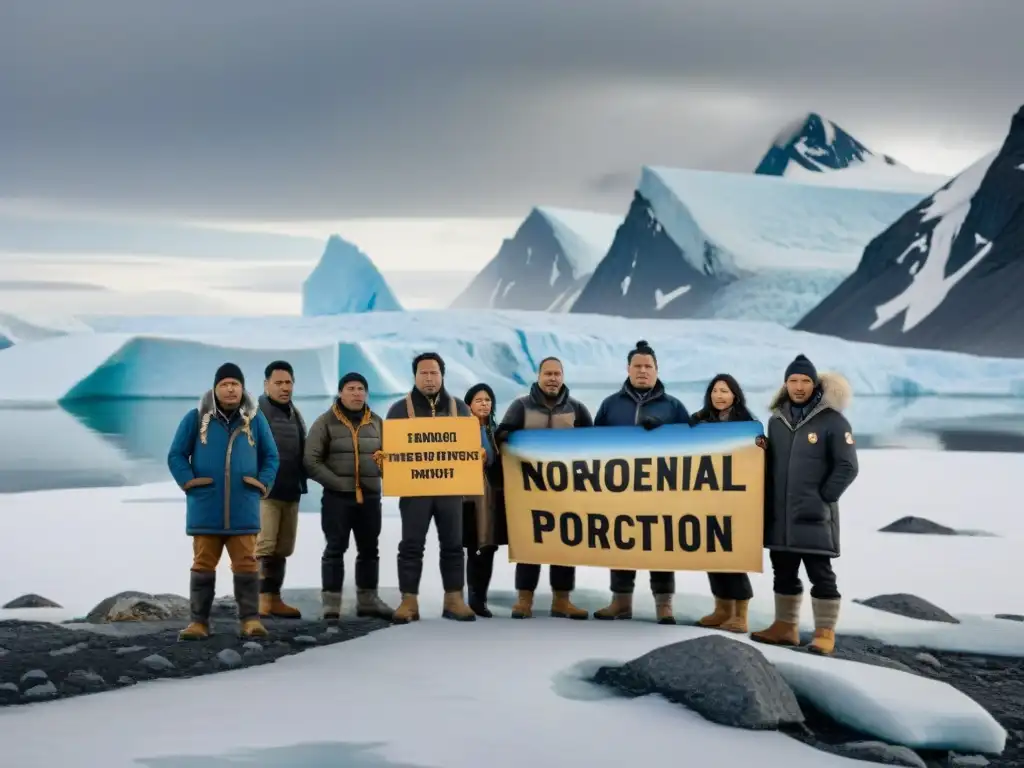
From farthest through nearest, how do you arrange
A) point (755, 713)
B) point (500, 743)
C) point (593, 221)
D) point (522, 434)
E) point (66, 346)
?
point (593, 221) < point (66, 346) < point (522, 434) < point (755, 713) < point (500, 743)

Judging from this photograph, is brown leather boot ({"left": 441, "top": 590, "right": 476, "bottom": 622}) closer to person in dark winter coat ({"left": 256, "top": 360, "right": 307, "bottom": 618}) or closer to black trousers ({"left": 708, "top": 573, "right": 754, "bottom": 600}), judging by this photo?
person in dark winter coat ({"left": 256, "top": 360, "right": 307, "bottom": 618})

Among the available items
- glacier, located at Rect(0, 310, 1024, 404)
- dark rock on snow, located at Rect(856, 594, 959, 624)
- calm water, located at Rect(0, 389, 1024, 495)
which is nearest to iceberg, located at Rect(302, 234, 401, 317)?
glacier, located at Rect(0, 310, 1024, 404)

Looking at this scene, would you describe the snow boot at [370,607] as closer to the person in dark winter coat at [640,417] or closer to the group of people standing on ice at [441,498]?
the group of people standing on ice at [441,498]

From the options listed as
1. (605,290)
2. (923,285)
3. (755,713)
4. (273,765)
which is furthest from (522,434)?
(605,290)

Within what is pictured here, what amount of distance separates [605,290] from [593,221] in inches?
360

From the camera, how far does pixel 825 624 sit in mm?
5141

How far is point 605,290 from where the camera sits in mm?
94125

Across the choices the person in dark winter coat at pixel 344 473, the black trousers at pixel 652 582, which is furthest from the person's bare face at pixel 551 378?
the black trousers at pixel 652 582

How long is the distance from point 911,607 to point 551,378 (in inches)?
91.6

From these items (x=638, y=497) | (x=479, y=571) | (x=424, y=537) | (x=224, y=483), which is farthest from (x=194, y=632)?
(x=638, y=497)

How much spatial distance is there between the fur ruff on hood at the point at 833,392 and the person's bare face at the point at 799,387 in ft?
A: 0.15

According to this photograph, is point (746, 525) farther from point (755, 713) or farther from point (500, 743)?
point (500, 743)

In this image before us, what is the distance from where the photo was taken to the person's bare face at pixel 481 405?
587 centimetres

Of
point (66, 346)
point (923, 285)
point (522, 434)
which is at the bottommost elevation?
point (522, 434)
